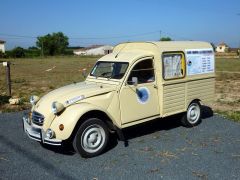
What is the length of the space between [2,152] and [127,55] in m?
3.23

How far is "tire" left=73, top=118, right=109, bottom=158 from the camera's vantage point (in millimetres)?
5763

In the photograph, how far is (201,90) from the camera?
318 inches

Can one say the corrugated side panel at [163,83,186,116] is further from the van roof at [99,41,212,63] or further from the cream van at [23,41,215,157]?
the van roof at [99,41,212,63]

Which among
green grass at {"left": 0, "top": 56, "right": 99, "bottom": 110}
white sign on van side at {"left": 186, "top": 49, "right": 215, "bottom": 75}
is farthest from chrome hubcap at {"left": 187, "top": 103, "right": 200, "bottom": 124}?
green grass at {"left": 0, "top": 56, "right": 99, "bottom": 110}

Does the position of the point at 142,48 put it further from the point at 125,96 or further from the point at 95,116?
the point at 95,116

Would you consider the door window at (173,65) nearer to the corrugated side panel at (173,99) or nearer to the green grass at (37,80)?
the corrugated side panel at (173,99)

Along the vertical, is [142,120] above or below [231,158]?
above

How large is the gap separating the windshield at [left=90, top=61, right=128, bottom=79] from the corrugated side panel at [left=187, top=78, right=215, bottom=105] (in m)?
1.83

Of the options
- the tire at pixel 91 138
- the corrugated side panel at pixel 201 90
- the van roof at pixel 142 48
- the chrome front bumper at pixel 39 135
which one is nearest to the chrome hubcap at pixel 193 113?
the corrugated side panel at pixel 201 90

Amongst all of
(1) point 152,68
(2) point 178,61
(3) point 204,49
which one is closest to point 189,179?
(1) point 152,68

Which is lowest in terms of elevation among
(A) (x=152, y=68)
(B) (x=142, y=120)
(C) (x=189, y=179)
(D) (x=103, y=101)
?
(C) (x=189, y=179)

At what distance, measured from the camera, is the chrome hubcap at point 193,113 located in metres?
7.99

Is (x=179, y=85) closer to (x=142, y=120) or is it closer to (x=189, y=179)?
(x=142, y=120)

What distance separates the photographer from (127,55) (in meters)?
7.04
